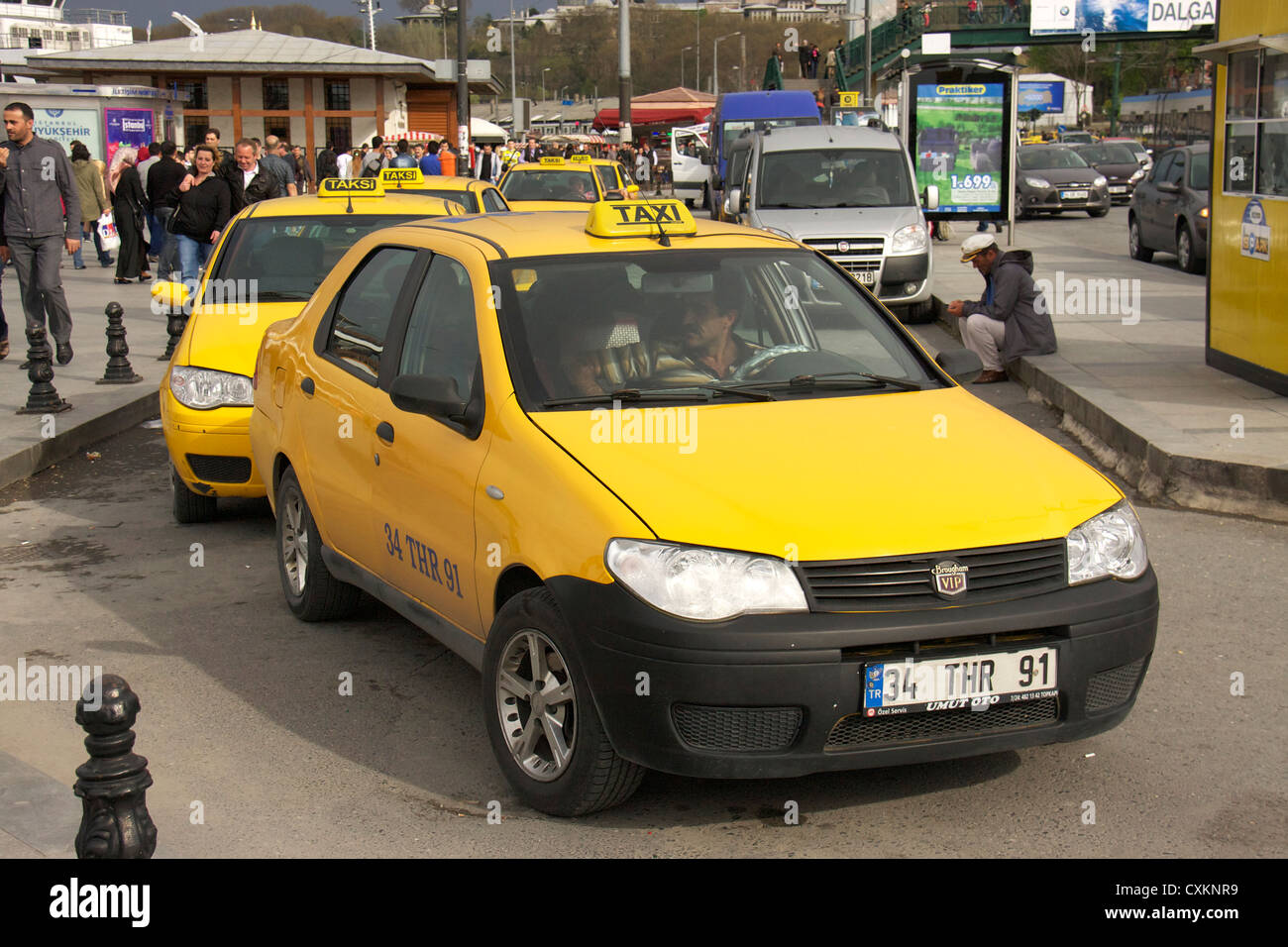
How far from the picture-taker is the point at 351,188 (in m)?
9.79

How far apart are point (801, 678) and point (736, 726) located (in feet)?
0.76

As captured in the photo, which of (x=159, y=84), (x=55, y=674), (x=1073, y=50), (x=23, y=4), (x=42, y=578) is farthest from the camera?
(x=23, y=4)

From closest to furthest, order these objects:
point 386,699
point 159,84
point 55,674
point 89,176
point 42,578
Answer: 1. point 386,699
2. point 55,674
3. point 42,578
4. point 89,176
5. point 159,84

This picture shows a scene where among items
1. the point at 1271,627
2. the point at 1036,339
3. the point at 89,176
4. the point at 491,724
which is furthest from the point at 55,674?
the point at 89,176

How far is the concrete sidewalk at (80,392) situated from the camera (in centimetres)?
984

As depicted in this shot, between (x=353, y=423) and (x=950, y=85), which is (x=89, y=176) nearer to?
(x=950, y=85)

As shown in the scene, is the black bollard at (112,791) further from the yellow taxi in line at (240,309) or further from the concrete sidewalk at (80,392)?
the concrete sidewalk at (80,392)

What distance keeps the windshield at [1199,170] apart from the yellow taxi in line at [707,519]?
15.6 meters

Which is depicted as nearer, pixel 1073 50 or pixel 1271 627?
pixel 1271 627

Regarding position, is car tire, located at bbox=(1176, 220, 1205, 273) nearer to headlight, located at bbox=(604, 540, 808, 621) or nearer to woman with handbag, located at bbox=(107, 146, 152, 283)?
woman with handbag, located at bbox=(107, 146, 152, 283)

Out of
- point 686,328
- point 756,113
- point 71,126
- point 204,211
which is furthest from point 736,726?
point 756,113

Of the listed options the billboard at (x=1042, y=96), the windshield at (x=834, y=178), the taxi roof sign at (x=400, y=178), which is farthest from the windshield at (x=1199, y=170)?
the billboard at (x=1042, y=96)

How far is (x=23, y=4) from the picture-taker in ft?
461

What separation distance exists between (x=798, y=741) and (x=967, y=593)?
1.98 feet
